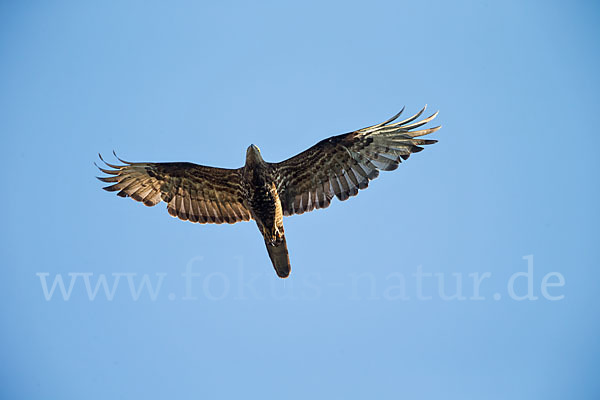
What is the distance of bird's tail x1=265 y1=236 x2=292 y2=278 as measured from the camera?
1378 cm

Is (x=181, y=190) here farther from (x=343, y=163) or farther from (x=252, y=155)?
(x=343, y=163)

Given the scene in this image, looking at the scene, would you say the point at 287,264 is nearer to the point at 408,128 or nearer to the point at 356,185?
the point at 356,185

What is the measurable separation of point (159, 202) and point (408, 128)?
5.35 meters

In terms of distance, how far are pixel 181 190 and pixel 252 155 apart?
6.96ft

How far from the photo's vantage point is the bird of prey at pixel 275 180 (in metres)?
13.8

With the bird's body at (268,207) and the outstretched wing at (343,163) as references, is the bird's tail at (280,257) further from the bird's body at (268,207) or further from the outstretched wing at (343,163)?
the outstretched wing at (343,163)

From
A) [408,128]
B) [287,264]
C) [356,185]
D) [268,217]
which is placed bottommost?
[287,264]

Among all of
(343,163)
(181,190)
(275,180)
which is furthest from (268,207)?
(181,190)

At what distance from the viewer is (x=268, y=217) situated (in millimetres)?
13812

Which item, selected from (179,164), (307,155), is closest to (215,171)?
(179,164)

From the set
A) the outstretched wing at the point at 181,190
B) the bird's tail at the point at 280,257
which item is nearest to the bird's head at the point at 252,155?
the outstretched wing at the point at 181,190

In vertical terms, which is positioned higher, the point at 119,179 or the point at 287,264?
the point at 119,179

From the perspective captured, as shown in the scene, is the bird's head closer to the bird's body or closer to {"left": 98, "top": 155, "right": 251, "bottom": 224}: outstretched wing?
the bird's body

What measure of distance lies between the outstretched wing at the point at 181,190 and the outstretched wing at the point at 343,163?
1.15 m
